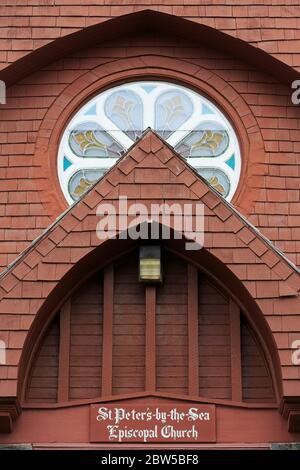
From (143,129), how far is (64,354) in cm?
395

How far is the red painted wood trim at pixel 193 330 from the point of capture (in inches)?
577

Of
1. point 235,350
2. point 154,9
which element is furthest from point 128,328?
point 154,9

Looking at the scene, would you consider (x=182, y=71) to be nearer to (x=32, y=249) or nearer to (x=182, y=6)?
(x=182, y=6)

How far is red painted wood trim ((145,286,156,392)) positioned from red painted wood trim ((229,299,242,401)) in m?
0.90

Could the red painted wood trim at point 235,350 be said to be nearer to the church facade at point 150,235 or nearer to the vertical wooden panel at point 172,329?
the church facade at point 150,235

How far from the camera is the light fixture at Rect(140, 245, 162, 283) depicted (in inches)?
590

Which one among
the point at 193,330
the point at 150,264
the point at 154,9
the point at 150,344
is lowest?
the point at 150,344

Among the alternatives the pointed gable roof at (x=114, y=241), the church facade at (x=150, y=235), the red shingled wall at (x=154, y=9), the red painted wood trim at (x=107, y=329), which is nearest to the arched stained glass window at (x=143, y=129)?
the church facade at (x=150, y=235)

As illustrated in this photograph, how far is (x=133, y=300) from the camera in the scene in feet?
49.7

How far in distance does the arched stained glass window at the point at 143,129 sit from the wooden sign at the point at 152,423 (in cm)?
363

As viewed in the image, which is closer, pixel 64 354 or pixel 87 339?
pixel 64 354

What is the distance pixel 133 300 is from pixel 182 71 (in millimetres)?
3870

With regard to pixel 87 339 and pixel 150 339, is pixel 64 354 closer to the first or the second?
pixel 87 339

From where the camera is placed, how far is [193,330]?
49.0ft
